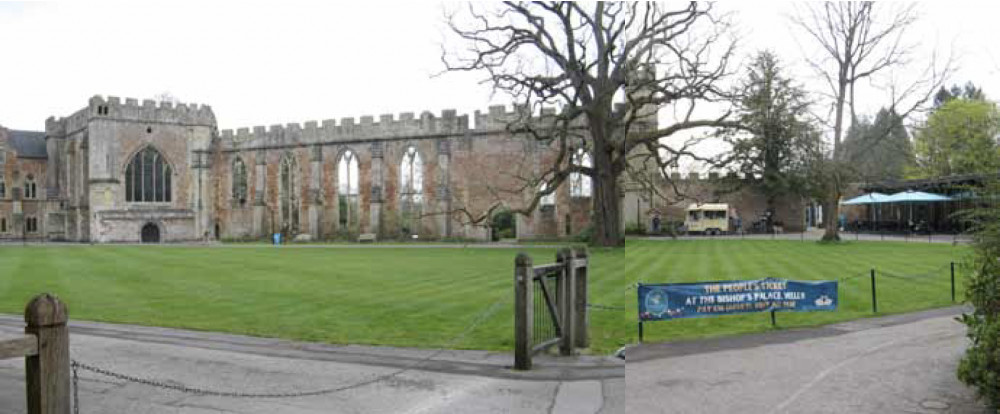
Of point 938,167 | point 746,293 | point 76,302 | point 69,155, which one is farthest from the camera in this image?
point 69,155

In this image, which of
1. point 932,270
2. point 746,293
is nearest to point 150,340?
point 746,293

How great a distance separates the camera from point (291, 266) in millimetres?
20531

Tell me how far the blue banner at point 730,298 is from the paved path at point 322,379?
116 cm

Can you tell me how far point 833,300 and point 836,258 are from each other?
9028mm

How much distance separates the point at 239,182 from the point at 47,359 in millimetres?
44966

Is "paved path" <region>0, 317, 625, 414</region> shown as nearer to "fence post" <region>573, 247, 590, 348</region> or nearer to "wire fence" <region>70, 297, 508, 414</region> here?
"wire fence" <region>70, 297, 508, 414</region>

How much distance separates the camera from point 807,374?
7.50 metres

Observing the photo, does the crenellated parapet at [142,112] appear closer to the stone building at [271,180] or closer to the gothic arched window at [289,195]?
the stone building at [271,180]

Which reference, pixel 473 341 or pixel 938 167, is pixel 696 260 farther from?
pixel 938 167

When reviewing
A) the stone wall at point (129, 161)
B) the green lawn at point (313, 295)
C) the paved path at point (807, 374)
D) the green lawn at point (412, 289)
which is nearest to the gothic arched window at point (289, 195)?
the stone wall at point (129, 161)

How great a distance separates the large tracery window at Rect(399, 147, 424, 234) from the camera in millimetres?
40000

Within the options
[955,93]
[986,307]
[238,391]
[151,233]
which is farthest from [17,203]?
[955,93]

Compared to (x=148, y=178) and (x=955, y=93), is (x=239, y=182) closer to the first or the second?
(x=148, y=178)

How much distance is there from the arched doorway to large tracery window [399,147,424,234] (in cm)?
1831
